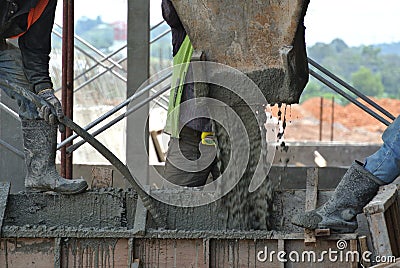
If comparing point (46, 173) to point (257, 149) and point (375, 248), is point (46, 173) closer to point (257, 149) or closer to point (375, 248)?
point (257, 149)

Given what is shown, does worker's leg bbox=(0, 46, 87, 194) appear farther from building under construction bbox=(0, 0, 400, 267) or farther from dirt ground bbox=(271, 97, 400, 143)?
dirt ground bbox=(271, 97, 400, 143)

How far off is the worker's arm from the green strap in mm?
877

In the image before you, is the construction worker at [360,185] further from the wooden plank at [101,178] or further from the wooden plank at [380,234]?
the wooden plank at [101,178]

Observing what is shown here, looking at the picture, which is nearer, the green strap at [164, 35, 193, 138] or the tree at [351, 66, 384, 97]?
the green strap at [164, 35, 193, 138]

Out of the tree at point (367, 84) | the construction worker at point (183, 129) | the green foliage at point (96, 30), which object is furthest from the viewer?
the green foliage at point (96, 30)

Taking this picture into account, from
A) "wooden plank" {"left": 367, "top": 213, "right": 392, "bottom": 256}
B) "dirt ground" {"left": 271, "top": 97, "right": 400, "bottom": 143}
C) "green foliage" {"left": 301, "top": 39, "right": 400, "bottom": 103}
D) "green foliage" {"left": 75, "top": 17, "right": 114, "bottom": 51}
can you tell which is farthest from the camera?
"green foliage" {"left": 75, "top": 17, "right": 114, "bottom": 51}

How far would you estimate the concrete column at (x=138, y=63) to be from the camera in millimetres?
7797

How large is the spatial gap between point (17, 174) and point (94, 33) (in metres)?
39.9

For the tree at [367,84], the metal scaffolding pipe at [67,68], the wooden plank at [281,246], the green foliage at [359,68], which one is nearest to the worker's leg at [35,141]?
the metal scaffolding pipe at [67,68]

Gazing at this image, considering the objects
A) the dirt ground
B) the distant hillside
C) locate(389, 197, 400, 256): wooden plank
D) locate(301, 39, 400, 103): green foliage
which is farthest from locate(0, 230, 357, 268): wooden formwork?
the distant hillside

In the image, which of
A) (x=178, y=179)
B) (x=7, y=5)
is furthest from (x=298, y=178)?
(x=7, y=5)

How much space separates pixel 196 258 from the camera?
501 centimetres

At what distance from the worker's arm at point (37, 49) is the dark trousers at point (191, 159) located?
102 cm

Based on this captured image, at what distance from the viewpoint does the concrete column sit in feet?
25.6
